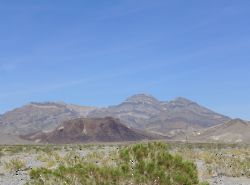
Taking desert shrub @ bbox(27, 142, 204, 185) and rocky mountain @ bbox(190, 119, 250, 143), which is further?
rocky mountain @ bbox(190, 119, 250, 143)

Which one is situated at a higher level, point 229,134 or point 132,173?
point 229,134

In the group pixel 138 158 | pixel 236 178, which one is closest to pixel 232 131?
pixel 236 178

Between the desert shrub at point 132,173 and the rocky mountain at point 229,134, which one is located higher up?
the rocky mountain at point 229,134

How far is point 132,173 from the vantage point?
14.6m

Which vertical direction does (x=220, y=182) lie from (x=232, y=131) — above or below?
below

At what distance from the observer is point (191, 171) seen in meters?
15.1

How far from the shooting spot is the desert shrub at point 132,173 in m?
14.5

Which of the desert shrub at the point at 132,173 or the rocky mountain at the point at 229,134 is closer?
the desert shrub at the point at 132,173

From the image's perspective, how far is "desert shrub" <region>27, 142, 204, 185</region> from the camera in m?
14.5

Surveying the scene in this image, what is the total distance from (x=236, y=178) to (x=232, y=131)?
546ft

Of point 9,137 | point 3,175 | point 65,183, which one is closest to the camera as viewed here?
point 65,183

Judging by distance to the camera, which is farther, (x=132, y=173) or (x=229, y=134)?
(x=229, y=134)

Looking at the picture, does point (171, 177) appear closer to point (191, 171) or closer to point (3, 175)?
point (191, 171)

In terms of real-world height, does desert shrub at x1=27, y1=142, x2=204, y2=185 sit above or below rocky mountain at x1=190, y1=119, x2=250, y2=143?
below
